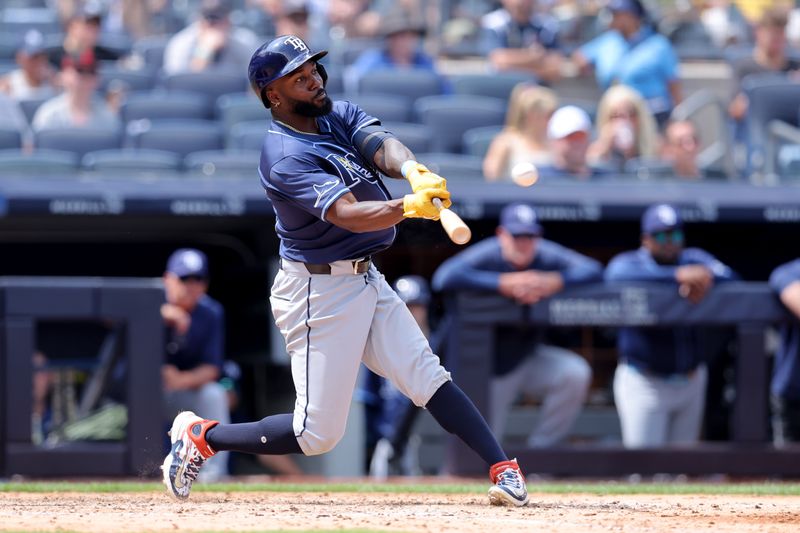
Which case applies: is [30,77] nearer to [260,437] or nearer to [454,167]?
[454,167]

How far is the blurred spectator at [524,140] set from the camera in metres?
7.99

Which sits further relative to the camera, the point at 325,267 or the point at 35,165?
the point at 35,165

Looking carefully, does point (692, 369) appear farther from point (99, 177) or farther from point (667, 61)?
point (99, 177)

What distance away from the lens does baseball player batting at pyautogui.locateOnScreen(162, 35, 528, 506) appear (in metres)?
4.32

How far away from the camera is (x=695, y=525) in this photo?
4.14 m

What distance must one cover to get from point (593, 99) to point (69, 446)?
15.9 ft

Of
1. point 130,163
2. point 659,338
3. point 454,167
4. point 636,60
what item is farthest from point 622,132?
point 130,163

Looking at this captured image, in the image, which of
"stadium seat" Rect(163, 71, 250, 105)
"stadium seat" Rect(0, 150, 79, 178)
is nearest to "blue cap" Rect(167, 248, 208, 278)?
"stadium seat" Rect(0, 150, 79, 178)

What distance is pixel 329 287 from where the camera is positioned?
14.4 ft

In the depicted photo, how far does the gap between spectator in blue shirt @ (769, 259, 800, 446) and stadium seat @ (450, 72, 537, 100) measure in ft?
8.90

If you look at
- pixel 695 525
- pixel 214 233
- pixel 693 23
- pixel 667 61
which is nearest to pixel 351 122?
pixel 695 525

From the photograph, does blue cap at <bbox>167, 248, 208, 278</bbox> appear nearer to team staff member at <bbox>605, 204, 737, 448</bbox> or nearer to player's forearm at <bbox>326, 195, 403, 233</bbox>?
team staff member at <bbox>605, 204, 737, 448</bbox>

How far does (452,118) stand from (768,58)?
94.2 inches

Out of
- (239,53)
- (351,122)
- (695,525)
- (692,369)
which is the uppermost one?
(239,53)
